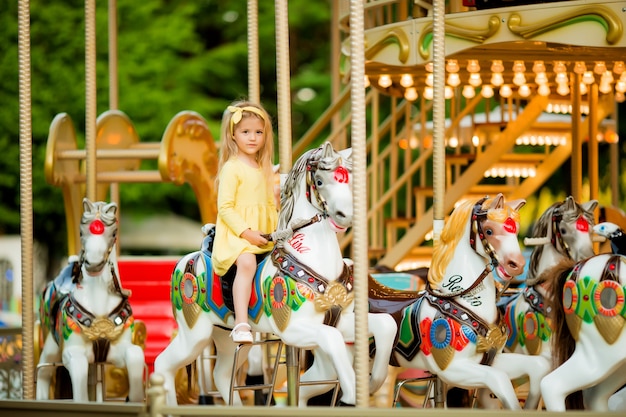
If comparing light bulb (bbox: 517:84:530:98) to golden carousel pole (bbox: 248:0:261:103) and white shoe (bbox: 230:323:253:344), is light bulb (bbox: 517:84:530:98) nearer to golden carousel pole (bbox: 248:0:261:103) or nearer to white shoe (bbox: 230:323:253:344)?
golden carousel pole (bbox: 248:0:261:103)

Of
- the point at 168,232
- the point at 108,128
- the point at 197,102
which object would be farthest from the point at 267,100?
the point at 108,128

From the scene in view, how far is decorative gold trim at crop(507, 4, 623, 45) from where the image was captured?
25.8 feet

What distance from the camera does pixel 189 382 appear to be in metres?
8.75

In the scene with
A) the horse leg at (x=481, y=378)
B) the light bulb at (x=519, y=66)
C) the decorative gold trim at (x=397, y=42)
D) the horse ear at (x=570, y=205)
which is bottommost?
the horse leg at (x=481, y=378)

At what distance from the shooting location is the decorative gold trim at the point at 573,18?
786 centimetres

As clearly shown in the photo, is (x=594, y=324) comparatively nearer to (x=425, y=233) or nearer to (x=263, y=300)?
(x=263, y=300)

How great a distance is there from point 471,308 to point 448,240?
43 centimetres

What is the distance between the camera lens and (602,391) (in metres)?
6.90

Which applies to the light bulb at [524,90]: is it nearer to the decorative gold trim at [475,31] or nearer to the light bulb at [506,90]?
the light bulb at [506,90]

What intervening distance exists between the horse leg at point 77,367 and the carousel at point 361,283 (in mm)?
13

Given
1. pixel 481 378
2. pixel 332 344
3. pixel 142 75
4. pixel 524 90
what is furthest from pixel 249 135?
Answer: pixel 142 75

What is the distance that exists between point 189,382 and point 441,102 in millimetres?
3012

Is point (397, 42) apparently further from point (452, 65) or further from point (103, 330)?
point (103, 330)

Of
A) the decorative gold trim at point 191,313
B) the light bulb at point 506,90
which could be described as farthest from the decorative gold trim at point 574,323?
the light bulb at point 506,90
